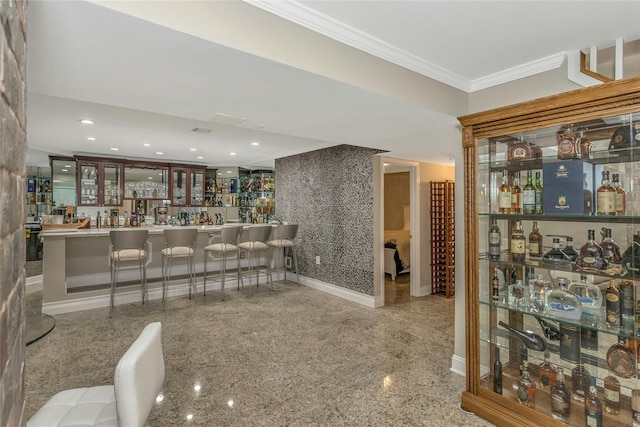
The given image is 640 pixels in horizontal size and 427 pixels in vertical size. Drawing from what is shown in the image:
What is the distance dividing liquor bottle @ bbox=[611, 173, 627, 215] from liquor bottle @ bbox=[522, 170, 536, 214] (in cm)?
41

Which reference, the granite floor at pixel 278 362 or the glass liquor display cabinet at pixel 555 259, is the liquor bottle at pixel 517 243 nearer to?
the glass liquor display cabinet at pixel 555 259

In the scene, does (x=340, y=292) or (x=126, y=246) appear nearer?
(x=126, y=246)

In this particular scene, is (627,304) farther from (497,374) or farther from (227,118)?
(227,118)

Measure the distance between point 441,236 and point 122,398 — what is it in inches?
202

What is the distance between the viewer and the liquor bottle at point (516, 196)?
2247 millimetres

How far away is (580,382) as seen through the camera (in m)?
1.99

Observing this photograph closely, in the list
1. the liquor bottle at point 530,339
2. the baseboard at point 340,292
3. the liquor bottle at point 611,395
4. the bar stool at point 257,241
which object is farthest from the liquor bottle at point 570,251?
the bar stool at point 257,241

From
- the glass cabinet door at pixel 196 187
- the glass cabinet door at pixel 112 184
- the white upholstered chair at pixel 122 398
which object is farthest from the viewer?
the glass cabinet door at pixel 196 187

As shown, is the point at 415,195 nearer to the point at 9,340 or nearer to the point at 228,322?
the point at 228,322

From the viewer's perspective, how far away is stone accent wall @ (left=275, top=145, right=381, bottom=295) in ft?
15.6

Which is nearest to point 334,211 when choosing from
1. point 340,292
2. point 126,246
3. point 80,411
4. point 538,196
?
point 340,292

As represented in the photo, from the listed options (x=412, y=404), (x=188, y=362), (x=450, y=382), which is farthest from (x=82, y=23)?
(x=450, y=382)

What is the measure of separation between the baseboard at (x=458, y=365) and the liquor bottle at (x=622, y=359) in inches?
42.4

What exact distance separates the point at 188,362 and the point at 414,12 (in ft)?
10.5
